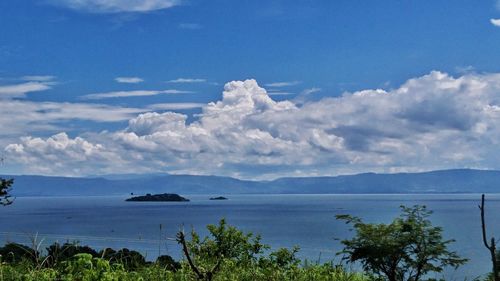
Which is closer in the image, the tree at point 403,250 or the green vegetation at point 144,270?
the green vegetation at point 144,270

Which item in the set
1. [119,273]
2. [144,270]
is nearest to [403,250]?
[144,270]

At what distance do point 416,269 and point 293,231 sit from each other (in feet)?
293

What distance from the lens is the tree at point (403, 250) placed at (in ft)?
38.4

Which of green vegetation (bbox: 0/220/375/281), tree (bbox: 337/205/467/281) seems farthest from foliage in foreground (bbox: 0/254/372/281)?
tree (bbox: 337/205/467/281)

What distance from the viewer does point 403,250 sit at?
1181 cm

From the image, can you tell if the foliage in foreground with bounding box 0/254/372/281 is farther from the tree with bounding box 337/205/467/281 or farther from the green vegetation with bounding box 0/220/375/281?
the tree with bounding box 337/205/467/281

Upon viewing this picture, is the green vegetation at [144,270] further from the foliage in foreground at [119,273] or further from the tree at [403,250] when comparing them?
the tree at [403,250]

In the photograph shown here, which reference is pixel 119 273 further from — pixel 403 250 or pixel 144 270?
pixel 403 250

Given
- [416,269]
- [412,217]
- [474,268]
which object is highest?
[412,217]

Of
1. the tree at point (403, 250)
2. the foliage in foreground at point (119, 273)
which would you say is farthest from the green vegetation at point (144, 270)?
the tree at point (403, 250)

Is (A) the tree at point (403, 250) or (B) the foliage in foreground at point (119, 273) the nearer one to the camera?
(B) the foliage in foreground at point (119, 273)

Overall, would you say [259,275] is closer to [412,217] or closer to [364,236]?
[364,236]

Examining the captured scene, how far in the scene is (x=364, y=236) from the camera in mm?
12195

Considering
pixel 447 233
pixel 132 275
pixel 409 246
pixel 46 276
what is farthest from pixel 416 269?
pixel 447 233
